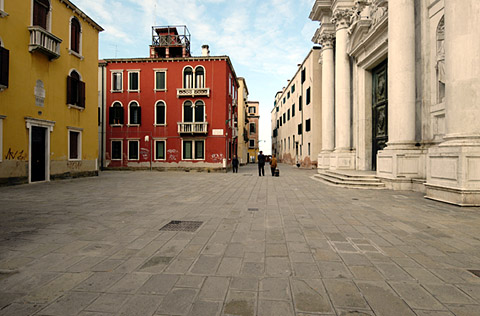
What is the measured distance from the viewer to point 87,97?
1602cm

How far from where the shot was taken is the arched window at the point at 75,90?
14.2m

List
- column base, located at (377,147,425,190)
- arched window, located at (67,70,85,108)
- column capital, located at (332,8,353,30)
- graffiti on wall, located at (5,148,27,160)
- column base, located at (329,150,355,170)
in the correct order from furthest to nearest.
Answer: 1. column capital, located at (332,8,353,30)
2. column base, located at (329,150,355,170)
3. arched window, located at (67,70,85,108)
4. graffiti on wall, located at (5,148,27,160)
5. column base, located at (377,147,425,190)

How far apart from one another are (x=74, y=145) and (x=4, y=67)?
5.42 meters

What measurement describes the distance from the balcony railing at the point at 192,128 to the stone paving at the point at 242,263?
16.5m

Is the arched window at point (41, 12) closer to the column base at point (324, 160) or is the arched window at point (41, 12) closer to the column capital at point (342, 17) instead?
the column capital at point (342, 17)

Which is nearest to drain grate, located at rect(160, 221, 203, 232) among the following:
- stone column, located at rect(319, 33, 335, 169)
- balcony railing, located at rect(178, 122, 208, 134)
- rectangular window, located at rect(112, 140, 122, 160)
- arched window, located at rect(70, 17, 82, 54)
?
arched window, located at rect(70, 17, 82, 54)

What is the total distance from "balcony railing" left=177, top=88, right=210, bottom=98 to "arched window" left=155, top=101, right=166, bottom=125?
1.92 metres

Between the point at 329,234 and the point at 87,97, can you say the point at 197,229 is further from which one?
the point at 87,97

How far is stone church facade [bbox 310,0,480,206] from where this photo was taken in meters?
6.82

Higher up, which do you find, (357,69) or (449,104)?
(357,69)

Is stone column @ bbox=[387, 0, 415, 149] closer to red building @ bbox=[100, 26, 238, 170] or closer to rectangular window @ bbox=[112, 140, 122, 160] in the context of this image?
red building @ bbox=[100, 26, 238, 170]

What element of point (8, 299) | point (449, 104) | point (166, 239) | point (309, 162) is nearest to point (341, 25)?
point (449, 104)

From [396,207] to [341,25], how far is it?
14.3 m

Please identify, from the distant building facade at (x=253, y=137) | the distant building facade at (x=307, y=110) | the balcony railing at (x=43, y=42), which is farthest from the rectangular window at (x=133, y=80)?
the distant building facade at (x=253, y=137)
